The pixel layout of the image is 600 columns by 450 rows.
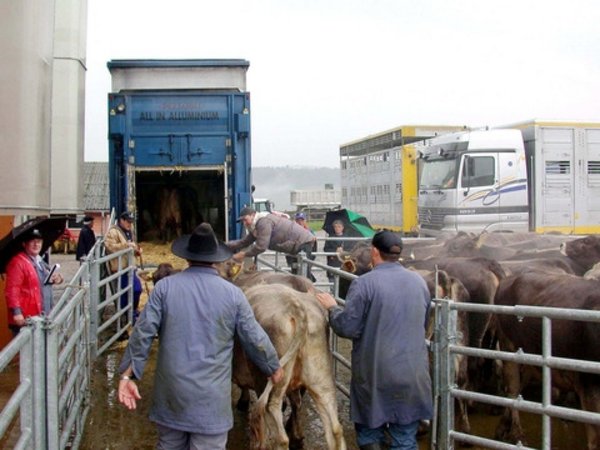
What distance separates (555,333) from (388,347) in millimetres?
1466

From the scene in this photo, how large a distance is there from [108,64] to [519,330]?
8651 mm

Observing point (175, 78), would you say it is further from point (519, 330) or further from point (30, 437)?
point (30, 437)

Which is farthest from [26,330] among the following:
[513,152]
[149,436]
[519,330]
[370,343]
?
[513,152]

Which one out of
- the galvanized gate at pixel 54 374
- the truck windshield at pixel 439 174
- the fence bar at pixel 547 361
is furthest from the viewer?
the truck windshield at pixel 439 174

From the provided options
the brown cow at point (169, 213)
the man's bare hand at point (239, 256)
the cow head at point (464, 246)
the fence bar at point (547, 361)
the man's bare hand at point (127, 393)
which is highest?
the brown cow at point (169, 213)

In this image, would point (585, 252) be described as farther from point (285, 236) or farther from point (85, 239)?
point (85, 239)

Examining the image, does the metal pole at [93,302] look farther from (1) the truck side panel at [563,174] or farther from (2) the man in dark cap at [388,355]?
(1) the truck side panel at [563,174]

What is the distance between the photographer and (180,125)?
40.5 ft

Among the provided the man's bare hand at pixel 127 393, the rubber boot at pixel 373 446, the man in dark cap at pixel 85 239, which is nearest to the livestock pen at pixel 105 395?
the man's bare hand at pixel 127 393

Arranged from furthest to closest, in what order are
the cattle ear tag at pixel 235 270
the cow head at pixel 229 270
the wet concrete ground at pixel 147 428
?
the cattle ear tag at pixel 235 270 < the cow head at pixel 229 270 < the wet concrete ground at pixel 147 428

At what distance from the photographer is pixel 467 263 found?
7.69m

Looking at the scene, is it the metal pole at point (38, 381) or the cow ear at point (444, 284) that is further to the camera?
the cow ear at point (444, 284)

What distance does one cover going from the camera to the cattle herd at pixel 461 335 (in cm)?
520

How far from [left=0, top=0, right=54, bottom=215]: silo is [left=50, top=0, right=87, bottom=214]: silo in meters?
5.32
